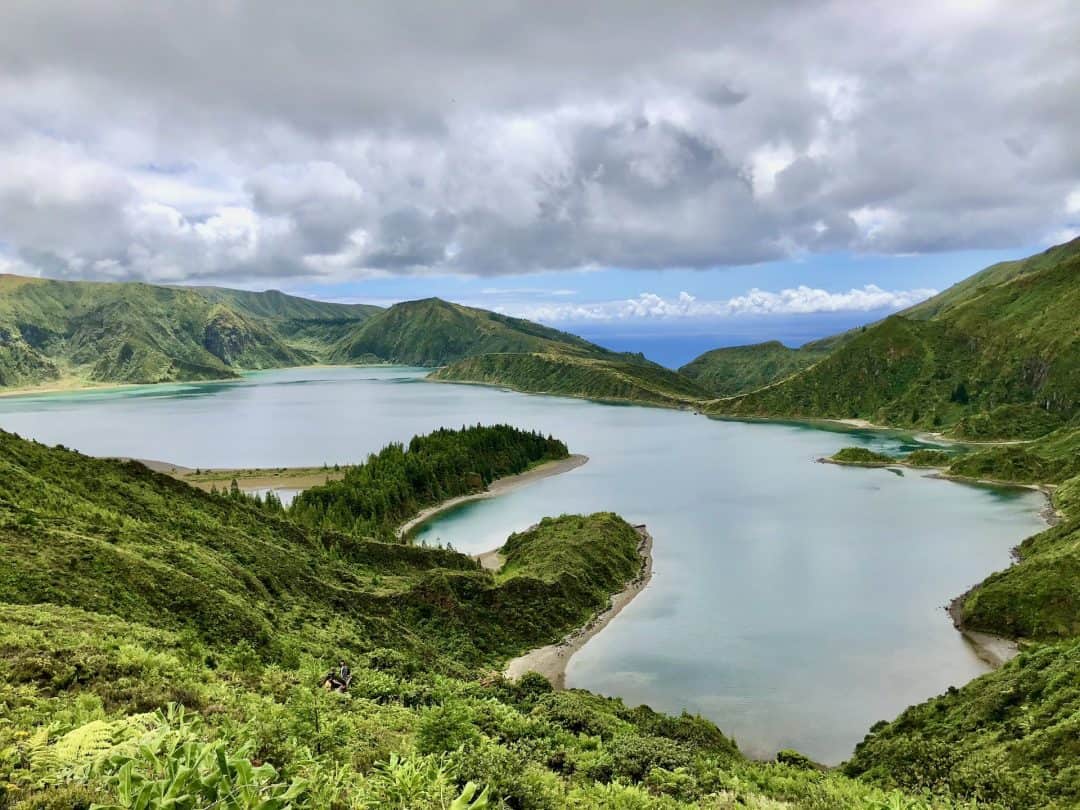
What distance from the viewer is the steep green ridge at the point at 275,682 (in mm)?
9797

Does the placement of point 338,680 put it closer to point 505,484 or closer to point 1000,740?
point 1000,740

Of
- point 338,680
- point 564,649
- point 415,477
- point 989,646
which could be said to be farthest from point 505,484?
point 338,680

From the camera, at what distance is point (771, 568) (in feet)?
239

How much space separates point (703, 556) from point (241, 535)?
5385 cm

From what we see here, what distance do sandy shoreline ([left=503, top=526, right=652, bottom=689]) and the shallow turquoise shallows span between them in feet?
3.41

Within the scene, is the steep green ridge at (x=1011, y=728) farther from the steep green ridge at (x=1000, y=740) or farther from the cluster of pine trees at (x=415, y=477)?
the cluster of pine trees at (x=415, y=477)

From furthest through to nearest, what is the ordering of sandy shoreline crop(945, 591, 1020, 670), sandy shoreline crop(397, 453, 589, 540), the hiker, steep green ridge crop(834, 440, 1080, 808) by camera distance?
sandy shoreline crop(397, 453, 589, 540)
sandy shoreline crop(945, 591, 1020, 670)
the hiker
steep green ridge crop(834, 440, 1080, 808)

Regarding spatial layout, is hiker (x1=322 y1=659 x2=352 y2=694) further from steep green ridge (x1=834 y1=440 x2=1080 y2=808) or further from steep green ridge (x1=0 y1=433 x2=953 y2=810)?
steep green ridge (x1=834 y1=440 x2=1080 y2=808)

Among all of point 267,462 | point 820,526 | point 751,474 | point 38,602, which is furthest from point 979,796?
point 267,462

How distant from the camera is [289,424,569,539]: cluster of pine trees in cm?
8762

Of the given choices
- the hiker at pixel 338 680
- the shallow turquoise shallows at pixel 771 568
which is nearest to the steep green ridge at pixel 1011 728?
the shallow turquoise shallows at pixel 771 568

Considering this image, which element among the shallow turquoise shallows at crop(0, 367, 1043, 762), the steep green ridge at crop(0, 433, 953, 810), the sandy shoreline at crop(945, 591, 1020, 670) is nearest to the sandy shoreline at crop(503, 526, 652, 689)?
the shallow turquoise shallows at crop(0, 367, 1043, 762)

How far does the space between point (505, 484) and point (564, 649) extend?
74.1 metres

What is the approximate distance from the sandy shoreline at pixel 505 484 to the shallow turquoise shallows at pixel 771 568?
2747mm
